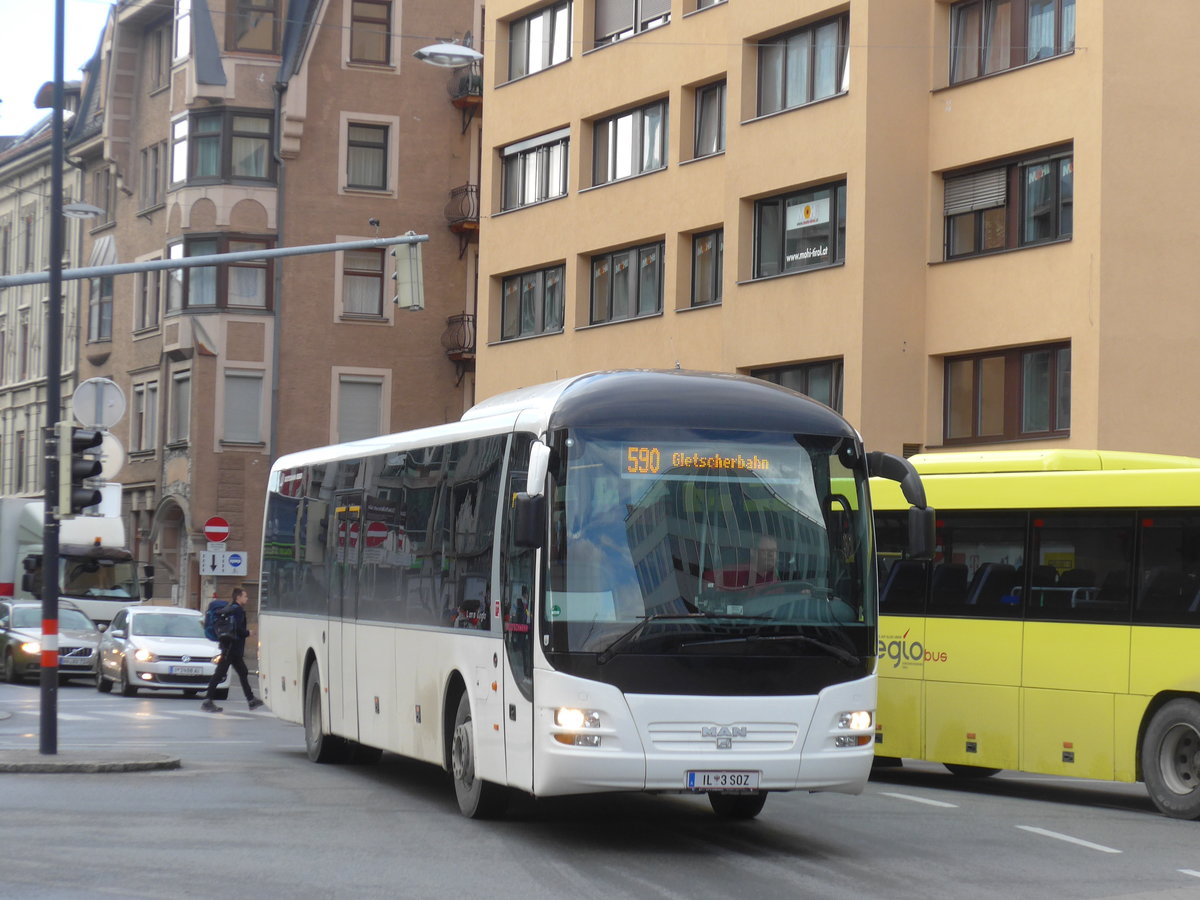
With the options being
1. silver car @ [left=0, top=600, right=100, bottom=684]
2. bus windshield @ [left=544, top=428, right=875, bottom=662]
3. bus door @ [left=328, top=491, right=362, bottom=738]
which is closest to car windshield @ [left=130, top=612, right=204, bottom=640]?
silver car @ [left=0, top=600, right=100, bottom=684]

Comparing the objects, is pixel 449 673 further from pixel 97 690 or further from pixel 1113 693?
pixel 97 690

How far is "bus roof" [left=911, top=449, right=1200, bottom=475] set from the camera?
55.5 feet

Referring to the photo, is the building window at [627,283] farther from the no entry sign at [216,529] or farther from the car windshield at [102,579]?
the car windshield at [102,579]

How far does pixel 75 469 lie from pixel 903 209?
16.7m

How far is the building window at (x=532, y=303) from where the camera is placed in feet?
134

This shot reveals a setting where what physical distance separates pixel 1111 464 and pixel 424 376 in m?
38.7

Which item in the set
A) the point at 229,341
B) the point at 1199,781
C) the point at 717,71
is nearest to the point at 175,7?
the point at 229,341

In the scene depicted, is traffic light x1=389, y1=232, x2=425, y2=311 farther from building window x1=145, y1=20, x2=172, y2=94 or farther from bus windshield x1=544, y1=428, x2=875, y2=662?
building window x1=145, y1=20, x2=172, y2=94

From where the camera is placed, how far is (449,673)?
48.4ft

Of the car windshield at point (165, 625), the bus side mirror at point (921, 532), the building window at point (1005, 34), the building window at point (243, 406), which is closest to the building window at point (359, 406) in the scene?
the building window at point (243, 406)

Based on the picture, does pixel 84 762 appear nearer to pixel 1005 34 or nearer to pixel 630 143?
pixel 1005 34

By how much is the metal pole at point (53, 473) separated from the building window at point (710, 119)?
18.8m

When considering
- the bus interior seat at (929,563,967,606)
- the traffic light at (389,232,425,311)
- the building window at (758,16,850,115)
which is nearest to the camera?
the bus interior seat at (929,563,967,606)

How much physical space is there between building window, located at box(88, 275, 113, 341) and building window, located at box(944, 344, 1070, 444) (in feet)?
110
